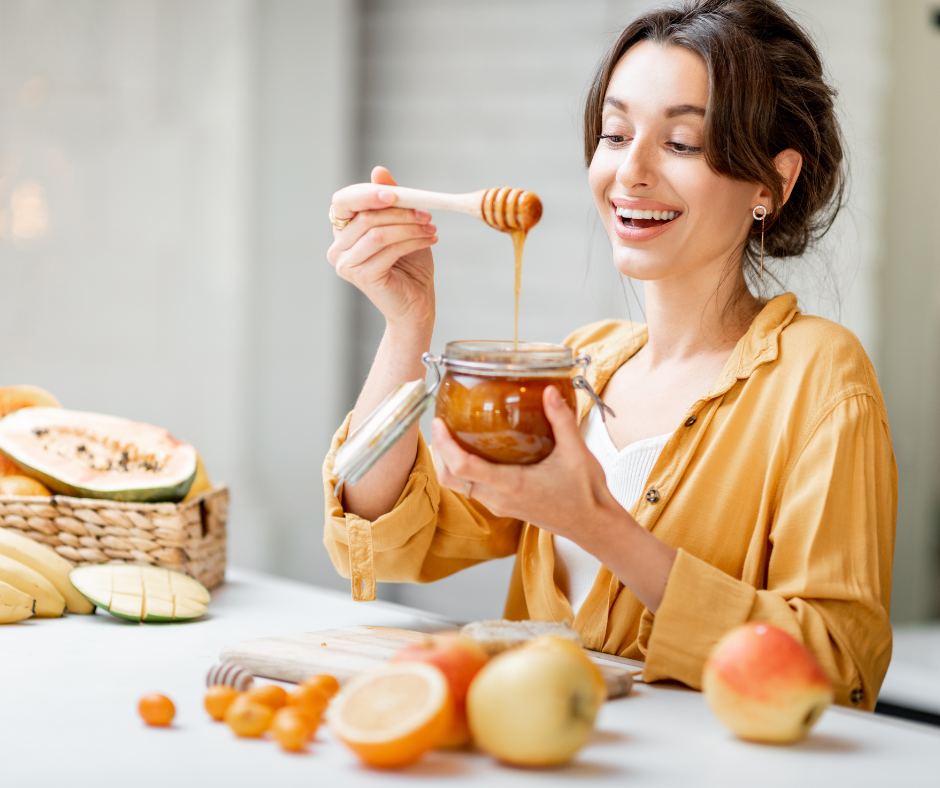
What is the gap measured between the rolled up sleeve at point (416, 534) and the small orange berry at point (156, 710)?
42 centimetres

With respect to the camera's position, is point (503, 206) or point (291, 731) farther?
point (503, 206)

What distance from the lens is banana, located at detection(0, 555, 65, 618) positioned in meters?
1.38

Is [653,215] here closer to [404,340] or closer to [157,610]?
[404,340]

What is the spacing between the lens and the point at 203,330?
3.54m

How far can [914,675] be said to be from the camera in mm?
2604

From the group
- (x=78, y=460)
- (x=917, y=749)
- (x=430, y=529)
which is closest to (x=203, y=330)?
(x=78, y=460)

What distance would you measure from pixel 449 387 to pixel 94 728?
0.51m

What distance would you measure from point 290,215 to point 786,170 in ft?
7.86

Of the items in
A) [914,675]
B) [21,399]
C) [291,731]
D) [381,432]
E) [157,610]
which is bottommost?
[914,675]

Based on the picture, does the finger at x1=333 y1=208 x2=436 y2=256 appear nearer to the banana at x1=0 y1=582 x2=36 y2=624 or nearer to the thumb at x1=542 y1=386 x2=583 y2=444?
the thumb at x1=542 y1=386 x2=583 y2=444

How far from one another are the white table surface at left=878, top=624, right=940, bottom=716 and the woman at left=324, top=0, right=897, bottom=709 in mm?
1376

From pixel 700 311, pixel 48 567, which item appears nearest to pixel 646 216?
pixel 700 311

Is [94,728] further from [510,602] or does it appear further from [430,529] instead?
[510,602]

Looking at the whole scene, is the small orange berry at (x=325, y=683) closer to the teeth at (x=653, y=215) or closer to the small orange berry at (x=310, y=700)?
the small orange berry at (x=310, y=700)
